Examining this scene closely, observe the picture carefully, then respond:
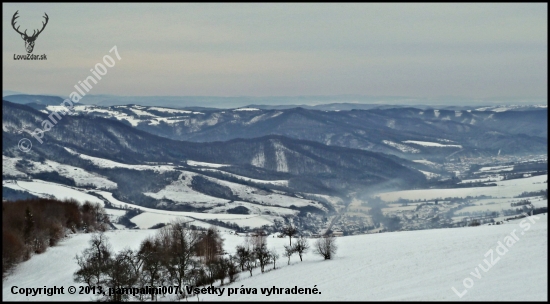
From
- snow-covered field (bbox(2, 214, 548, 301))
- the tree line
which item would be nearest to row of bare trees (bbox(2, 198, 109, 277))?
snow-covered field (bbox(2, 214, 548, 301))

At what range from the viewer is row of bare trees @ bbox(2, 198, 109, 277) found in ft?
242

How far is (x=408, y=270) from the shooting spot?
197 feet

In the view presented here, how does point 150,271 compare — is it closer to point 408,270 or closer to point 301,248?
point 301,248

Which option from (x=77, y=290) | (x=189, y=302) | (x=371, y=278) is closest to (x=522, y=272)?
(x=371, y=278)

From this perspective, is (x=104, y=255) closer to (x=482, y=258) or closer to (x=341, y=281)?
(x=341, y=281)

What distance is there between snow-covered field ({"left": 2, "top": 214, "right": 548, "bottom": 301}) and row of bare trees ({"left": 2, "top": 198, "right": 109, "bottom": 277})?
2079 millimetres

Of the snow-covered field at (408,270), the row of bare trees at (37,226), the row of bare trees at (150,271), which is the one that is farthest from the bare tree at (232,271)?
the row of bare trees at (37,226)

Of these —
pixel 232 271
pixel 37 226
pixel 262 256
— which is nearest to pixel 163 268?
pixel 232 271

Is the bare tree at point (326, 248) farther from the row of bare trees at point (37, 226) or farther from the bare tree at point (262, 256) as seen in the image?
the row of bare trees at point (37, 226)

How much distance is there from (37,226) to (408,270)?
6248 centimetres

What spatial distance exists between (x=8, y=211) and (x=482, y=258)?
83.8 m

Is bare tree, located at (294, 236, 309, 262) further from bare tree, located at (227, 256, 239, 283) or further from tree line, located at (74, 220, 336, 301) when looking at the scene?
bare tree, located at (227, 256, 239, 283)

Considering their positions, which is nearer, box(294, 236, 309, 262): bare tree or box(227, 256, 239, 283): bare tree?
box(227, 256, 239, 283): bare tree

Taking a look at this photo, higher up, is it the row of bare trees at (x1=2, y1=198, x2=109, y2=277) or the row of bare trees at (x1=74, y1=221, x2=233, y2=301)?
the row of bare trees at (x1=2, y1=198, x2=109, y2=277)
